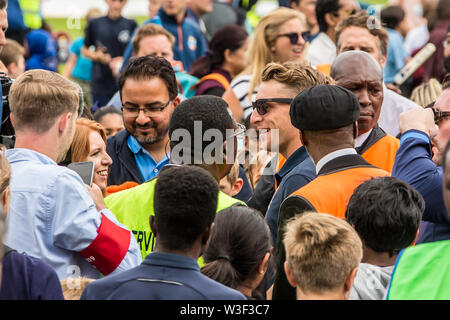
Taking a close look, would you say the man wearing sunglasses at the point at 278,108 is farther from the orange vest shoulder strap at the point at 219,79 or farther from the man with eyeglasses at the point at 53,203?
the orange vest shoulder strap at the point at 219,79

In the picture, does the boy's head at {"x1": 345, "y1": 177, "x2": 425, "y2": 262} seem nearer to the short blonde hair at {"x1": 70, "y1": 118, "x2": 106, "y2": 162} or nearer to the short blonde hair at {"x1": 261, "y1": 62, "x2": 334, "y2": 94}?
the short blonde hair at {"x1": 261, "y1": 62, "x2": 334, "y2": 94}

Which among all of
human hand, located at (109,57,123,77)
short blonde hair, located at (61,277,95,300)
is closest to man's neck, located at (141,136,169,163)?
short blonde hair, located at (61,277,95,300)

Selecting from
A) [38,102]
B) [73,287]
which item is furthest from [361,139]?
[73,287]

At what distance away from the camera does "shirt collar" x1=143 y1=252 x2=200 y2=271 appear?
2.78 metres

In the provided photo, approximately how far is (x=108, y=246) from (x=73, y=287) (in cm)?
27

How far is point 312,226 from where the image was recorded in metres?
2.93

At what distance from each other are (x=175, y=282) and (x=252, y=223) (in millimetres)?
621

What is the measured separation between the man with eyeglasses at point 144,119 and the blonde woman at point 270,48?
1715mm

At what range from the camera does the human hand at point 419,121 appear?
393cm

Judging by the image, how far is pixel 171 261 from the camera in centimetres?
279

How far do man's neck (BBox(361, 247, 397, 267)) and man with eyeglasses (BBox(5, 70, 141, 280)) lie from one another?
1.03 metres

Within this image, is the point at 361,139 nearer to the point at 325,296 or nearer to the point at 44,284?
the point at 325,296

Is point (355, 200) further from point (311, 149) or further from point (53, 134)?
point (53, 134)

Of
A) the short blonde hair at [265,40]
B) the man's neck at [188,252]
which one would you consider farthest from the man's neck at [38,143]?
the short blonde hair at [265,40]
